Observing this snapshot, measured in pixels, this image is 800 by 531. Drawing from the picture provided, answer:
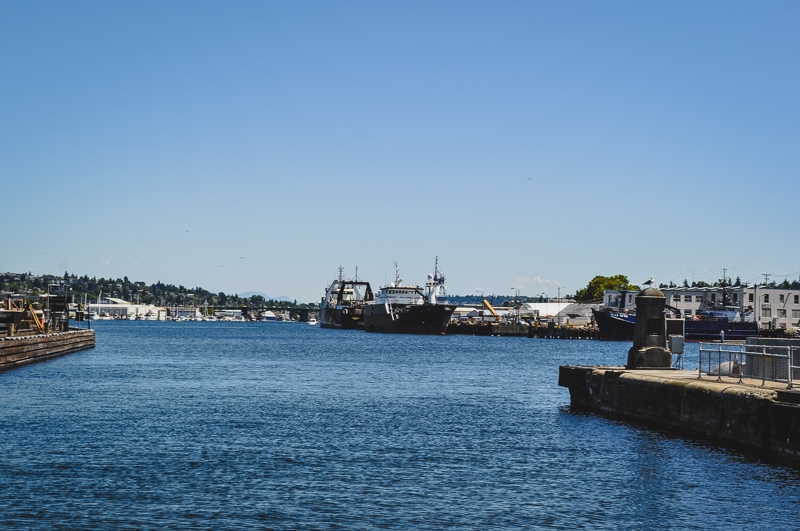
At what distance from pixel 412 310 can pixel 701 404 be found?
14410cm

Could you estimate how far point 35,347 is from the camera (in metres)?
79.3

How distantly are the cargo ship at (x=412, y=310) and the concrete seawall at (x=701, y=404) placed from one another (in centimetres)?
13110

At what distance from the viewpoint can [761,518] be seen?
71.8ft

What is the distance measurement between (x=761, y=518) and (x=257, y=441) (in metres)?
17.7

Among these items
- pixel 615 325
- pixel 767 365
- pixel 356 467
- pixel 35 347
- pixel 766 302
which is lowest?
pixel 356 467

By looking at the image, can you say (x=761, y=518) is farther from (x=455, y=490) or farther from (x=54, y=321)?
(x=54, y=321)

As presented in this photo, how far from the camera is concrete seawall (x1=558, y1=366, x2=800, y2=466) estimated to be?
27.8 meters

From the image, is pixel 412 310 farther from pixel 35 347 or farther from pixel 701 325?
pixel 35 347

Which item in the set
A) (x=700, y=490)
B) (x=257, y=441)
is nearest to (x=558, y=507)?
(x=700, y=490)

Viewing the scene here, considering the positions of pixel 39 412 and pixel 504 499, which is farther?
pixel 39 412

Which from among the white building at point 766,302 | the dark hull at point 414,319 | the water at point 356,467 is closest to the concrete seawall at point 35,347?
the water at point 356,467

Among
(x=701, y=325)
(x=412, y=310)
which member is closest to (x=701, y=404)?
(x=701, y=325)

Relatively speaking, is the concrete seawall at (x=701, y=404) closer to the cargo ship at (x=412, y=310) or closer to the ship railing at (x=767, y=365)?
the ship railing at (x=767, y=365)

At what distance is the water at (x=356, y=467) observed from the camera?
2180 centimetres
